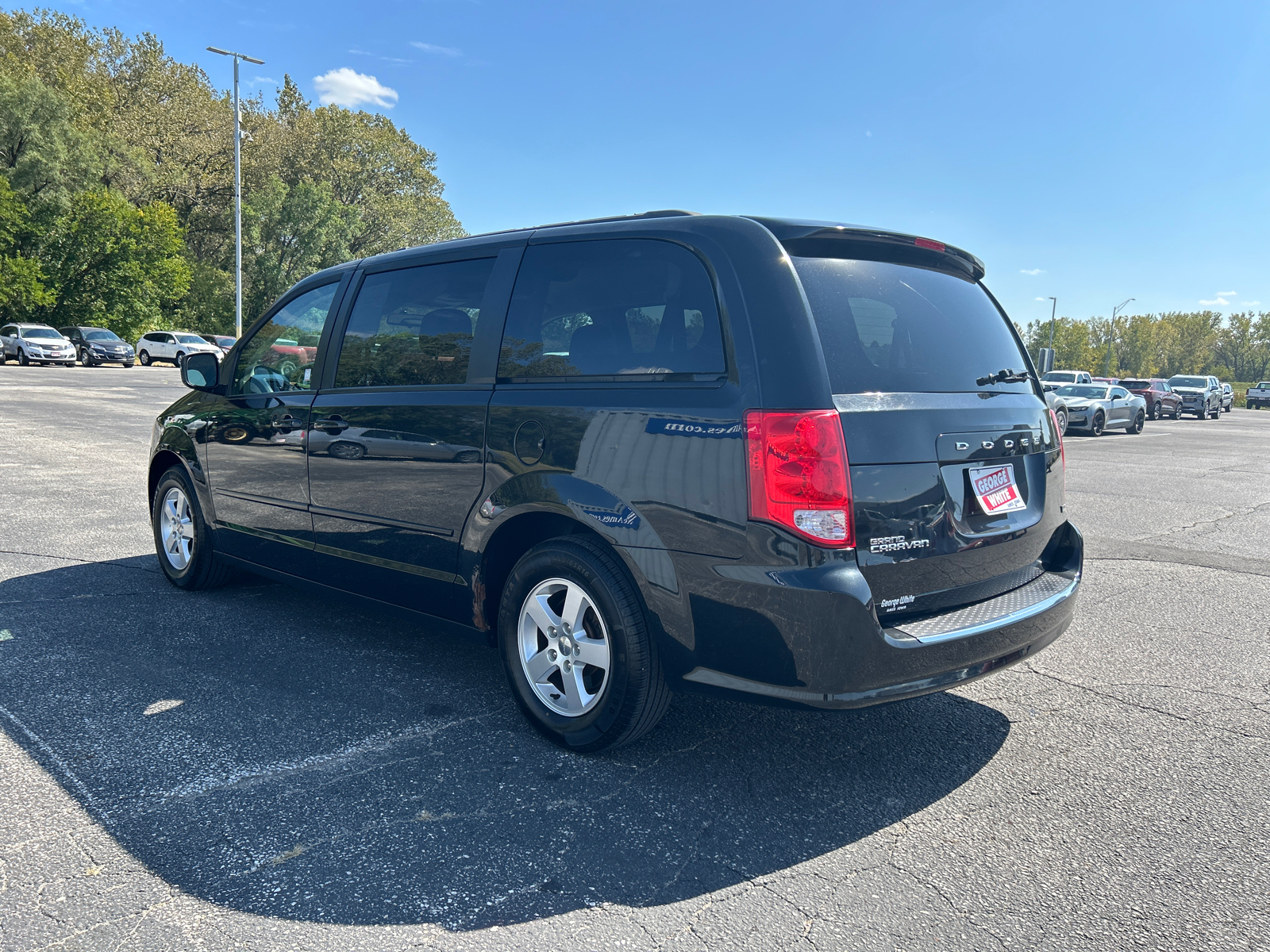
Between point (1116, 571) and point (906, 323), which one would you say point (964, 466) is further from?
point (1116, 571)

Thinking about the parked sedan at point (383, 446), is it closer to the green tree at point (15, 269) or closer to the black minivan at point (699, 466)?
the black minivan at point (699, 466)

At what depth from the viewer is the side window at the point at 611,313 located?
3.12m

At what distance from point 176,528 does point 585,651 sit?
133 inches

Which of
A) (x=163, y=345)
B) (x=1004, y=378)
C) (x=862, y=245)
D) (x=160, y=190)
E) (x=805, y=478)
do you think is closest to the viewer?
(x=805, y=478)

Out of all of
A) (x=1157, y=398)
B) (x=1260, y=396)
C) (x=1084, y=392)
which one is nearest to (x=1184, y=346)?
(x=1260, y=396)

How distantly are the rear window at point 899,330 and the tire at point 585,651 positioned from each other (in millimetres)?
1003

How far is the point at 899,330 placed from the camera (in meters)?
3.21

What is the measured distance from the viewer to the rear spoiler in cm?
312

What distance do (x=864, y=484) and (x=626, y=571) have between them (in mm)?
839

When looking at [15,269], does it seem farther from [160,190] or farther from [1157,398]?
[1157,398]

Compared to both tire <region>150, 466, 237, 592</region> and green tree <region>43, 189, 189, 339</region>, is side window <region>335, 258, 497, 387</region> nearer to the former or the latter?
tire <region>150, 466, 237, 592</region>

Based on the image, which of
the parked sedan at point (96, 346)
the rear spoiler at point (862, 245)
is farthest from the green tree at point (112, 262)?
the rear spoiler at point (862, 245)

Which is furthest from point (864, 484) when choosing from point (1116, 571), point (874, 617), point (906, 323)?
point (1116, 571)

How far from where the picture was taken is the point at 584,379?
3355 mm
